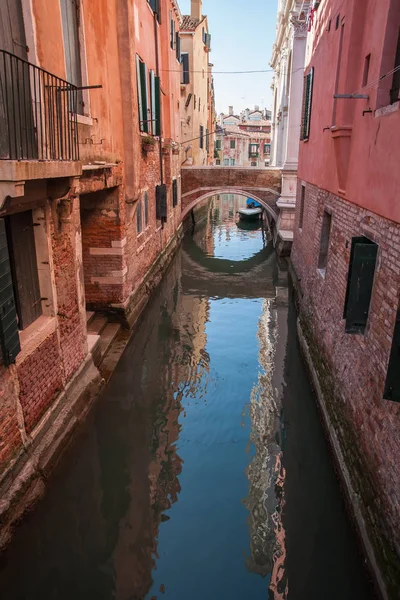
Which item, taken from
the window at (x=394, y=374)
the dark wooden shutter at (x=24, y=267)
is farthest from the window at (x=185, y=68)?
the window at (x=394, y=374)

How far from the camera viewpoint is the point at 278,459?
5363 millimetres

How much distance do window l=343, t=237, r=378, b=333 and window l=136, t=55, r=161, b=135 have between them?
6.59 m

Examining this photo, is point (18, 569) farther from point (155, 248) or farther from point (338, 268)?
point (155, 248)

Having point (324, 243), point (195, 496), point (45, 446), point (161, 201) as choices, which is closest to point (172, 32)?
point (161, 201)

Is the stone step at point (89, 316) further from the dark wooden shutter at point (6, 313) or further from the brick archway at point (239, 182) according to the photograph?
the brick archway at point (239, 182)

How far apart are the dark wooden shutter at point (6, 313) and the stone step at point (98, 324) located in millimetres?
3808

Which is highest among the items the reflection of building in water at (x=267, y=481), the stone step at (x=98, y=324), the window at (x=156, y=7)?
the window at (x=156, y=7)

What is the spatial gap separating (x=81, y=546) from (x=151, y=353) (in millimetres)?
4245

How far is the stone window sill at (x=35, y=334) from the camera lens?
14.5 feet

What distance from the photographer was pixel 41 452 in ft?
15.0

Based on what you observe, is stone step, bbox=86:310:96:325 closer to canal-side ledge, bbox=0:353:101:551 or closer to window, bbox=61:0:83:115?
canal-side ledge, bbox=0:353:101:551

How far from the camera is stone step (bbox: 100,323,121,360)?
757 cm

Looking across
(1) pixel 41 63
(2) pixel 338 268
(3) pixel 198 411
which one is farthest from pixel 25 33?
(3) pixel 198 411

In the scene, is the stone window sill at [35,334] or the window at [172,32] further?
the window at [172,32]
